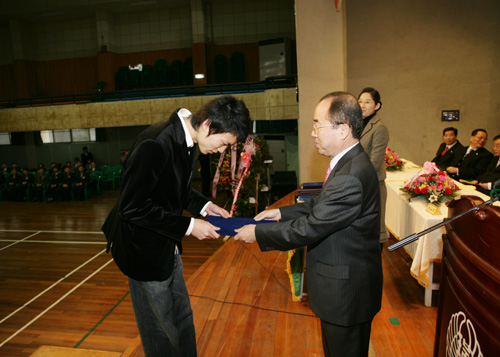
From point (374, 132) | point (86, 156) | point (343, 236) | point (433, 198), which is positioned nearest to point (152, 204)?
point (343, 236)

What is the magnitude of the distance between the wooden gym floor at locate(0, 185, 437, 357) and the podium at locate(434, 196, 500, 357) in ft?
3.94

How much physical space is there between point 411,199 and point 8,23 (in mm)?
18873

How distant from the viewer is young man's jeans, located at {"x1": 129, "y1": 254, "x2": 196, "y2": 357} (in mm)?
1672

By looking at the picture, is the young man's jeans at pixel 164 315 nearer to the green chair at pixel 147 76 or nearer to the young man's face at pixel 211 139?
the young man's face at pixel 211 139

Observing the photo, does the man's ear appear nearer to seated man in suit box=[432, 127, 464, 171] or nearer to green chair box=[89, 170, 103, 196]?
seated man in suit box=[432, 127, 464, 171]

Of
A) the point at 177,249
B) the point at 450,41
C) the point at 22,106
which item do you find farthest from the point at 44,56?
the point at 177,249

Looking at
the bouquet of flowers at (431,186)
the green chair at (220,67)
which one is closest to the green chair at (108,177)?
the green chair at (220,67)

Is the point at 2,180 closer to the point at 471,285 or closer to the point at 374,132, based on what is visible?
the point at 374,132

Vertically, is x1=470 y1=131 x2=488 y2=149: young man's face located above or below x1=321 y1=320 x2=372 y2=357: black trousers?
above

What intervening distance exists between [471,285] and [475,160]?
5.34 m

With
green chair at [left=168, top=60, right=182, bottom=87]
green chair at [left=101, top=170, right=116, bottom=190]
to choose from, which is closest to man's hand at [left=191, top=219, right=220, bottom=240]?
Answer: green chair at [left=101, top=170, right=116, bottom=190]

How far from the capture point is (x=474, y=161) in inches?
215

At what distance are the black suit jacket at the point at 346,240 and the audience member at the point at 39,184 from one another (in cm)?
1168

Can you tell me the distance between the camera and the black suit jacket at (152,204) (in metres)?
1.47
